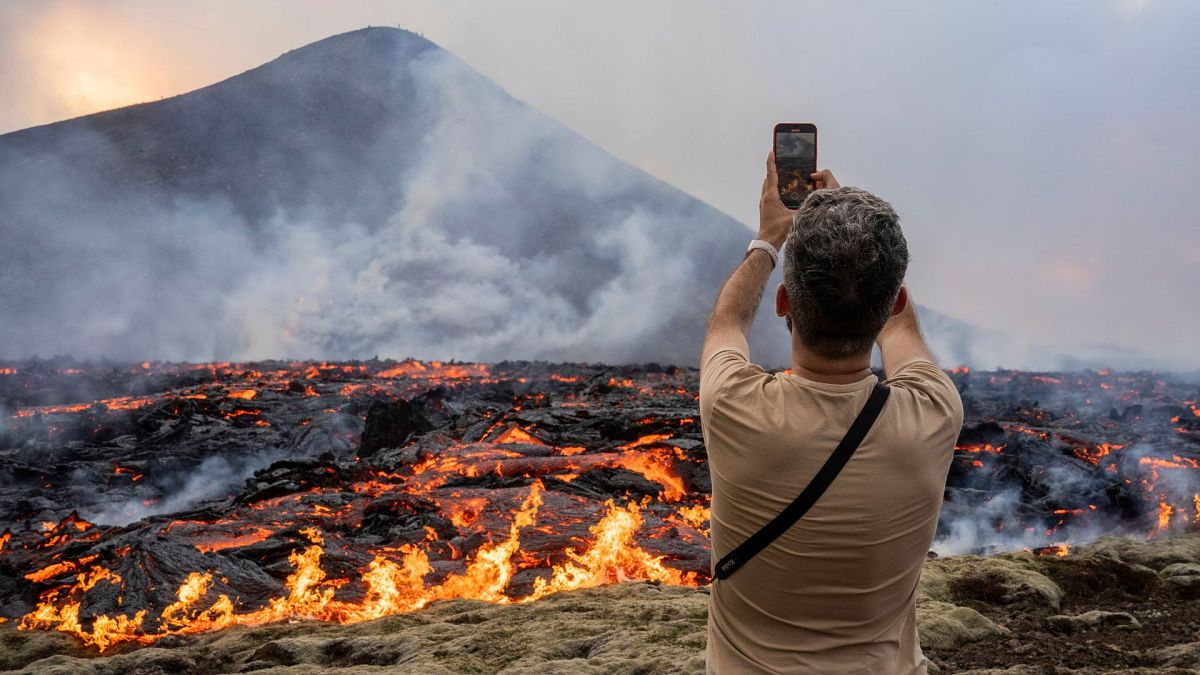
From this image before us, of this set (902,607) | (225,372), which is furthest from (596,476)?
(225,372)

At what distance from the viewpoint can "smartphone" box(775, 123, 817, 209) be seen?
2881mm

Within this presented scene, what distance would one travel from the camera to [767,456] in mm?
1875

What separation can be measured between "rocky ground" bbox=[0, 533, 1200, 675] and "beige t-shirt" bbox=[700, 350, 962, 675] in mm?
2772

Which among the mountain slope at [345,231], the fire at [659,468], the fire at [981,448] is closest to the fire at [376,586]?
the fire at [659,468]

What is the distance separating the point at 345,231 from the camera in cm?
8181

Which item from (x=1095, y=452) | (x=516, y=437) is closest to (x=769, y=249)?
→ (x=516, y=437)

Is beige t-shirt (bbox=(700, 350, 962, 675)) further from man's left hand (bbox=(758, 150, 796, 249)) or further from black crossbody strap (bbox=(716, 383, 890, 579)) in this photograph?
man's left hand (bbox=(758, 150, 796, 249))

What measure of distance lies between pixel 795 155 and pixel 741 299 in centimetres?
92

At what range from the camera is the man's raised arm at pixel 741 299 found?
86.1 inches


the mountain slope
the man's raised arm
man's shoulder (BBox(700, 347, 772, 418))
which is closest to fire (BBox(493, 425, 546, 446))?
the man's raised arm

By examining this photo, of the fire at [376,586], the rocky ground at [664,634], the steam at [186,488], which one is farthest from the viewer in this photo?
the steam at [186,488]

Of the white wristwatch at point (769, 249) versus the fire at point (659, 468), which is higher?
the white wristwatch at point (769, 249)

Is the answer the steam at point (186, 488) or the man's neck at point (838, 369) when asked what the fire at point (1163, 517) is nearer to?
the man's neck at point (838, 369)

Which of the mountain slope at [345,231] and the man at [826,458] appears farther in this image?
the mountain slope at [345,231]
